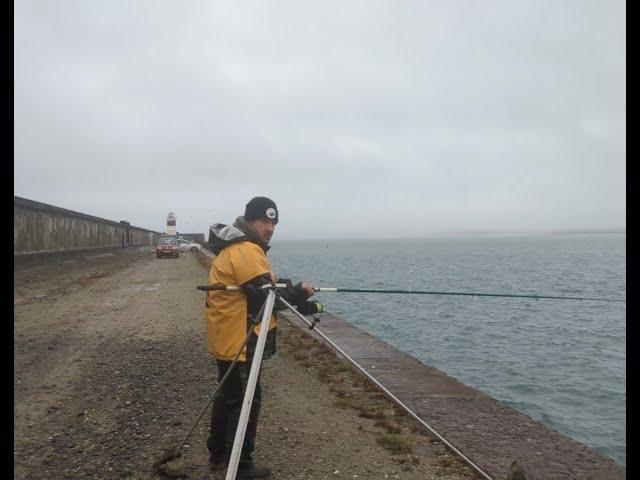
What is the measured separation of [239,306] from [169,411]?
2259mm

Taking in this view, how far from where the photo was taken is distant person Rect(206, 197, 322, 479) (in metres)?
3.29

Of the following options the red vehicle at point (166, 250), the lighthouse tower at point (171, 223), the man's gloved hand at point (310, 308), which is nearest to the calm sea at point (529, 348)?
the man's gloved hand at point (310, 308)

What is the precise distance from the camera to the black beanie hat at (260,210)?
355 centimetres

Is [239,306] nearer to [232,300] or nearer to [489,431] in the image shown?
[232,300]

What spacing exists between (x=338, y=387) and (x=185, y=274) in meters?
17.3

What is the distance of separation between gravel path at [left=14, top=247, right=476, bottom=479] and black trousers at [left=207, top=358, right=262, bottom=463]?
0.76 feet

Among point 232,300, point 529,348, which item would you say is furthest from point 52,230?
point 232,300

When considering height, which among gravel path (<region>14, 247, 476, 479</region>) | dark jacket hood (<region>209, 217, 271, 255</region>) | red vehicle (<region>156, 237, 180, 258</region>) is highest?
dark jacket hood (<region>209, 217, 271, 255</region>)

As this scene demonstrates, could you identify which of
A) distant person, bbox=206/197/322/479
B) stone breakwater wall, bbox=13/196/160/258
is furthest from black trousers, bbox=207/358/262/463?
stone breakwater wall, bbox=13/196/160/258

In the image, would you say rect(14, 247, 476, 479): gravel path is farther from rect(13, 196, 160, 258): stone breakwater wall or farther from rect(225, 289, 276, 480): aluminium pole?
rect(13, 196, 160, 258): stone breakwater wall

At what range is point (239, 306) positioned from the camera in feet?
10.9

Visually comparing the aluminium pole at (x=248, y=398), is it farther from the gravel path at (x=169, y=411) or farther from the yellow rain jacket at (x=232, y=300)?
the gravel path at (x=169, y=411)

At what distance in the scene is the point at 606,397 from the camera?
11938 mm

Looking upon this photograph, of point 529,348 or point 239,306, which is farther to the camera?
point 529,348
